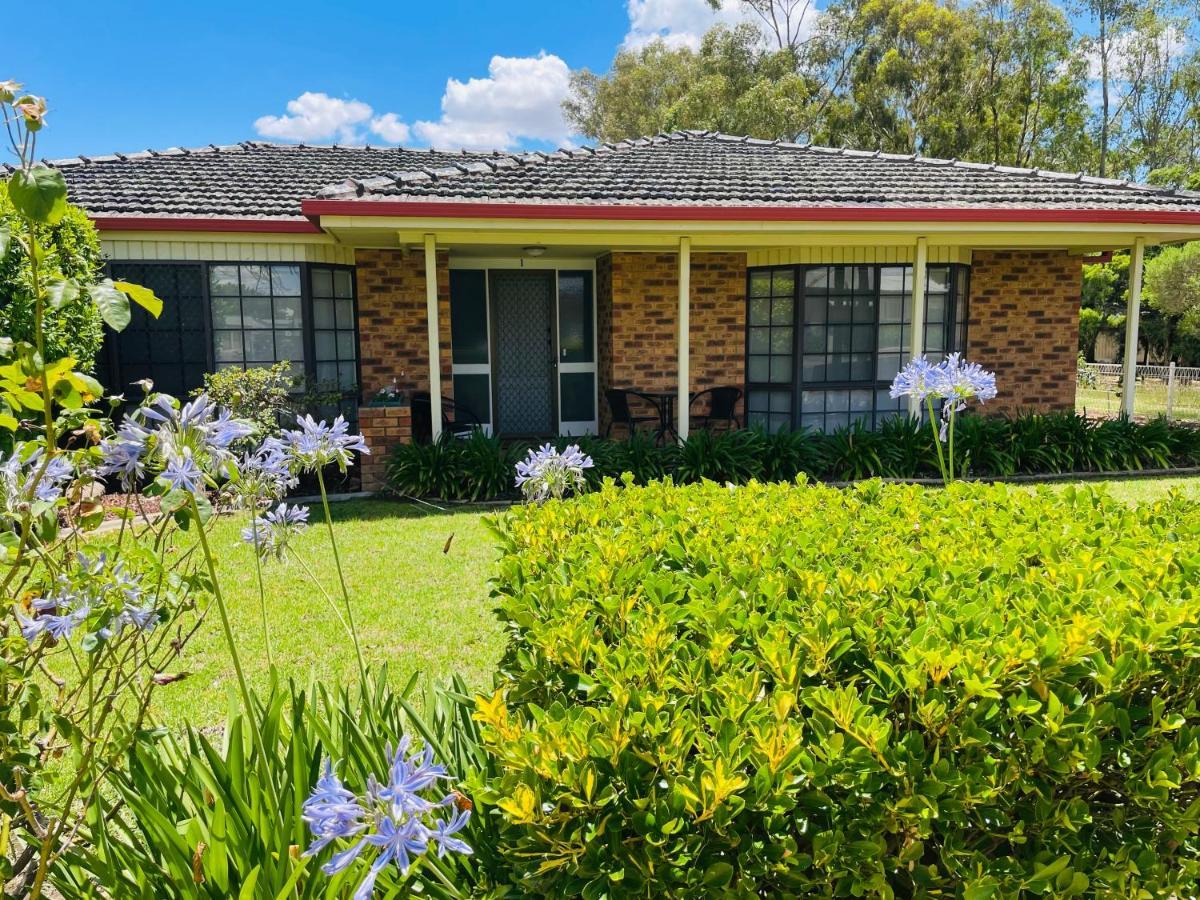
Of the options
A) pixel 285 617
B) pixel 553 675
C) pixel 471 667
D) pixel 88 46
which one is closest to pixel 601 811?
pixel 553 675

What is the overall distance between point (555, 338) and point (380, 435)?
149 inches

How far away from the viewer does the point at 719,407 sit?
36.9 ft

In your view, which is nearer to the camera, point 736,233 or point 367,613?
point 367,613

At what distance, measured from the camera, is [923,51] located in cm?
Answer: 2928

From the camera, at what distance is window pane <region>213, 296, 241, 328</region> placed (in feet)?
33.3

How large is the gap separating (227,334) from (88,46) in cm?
1787

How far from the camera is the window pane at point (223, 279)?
10062 millimetres

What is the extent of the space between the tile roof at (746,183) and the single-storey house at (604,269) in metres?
0.06

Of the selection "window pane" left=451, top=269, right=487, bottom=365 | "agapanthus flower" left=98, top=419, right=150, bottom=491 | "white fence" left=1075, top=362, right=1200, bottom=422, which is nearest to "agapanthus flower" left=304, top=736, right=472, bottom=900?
"agapanthus flower" left=98, top=419, right=150, bottom=491

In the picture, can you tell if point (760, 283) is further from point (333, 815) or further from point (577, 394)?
point (333, 815)

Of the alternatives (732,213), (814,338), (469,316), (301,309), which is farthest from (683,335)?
(301,309)

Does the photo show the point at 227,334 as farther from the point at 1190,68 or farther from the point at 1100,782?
the point at 1190,68

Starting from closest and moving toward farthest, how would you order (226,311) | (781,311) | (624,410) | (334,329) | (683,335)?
(683,335) < (226,311) < (334,329) < (624,410) < (781,311)

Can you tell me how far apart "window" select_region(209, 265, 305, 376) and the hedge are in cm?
249
